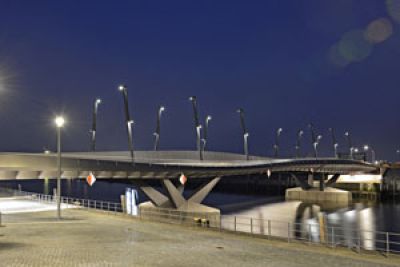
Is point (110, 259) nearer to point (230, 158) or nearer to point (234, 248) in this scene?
point (234, 248)

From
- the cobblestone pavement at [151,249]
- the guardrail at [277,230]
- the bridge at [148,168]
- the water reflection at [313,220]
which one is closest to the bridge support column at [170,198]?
the bridge at [148,168]

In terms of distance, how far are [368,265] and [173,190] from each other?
41781 millimetres

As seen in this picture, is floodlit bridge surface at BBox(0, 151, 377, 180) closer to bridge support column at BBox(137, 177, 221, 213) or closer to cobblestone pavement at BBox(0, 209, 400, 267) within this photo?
bridge support column at BBox(137, 177, 221, 213)

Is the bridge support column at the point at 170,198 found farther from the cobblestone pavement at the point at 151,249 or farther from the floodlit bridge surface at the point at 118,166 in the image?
the cobblestone pavement at the point at 151,249

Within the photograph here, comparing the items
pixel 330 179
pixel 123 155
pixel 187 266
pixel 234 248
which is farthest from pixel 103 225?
pixel 330 179

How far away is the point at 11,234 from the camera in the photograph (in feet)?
76.2

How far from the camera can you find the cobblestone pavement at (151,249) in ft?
52.9

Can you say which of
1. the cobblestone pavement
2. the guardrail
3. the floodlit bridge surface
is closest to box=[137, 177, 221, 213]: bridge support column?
the guardrail

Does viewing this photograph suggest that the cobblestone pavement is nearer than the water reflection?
Yes

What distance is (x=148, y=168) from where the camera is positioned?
49.9m

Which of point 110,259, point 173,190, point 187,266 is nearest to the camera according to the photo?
point 187,266

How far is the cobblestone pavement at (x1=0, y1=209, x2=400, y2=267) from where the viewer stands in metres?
16.1

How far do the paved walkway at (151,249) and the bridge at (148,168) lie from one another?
12.8 m

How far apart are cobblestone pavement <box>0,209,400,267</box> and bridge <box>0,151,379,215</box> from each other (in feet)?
41.6
